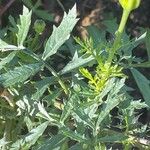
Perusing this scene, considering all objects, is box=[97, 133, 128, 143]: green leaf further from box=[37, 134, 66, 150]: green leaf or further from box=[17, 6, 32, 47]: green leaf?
box=[17, 6, 32, 47]: green leaf

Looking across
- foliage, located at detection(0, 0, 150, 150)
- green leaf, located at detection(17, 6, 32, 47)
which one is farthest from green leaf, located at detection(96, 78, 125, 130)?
green leaf, located at detection(17, 6, 32, 47)

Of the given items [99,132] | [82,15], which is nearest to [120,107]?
[99,132]

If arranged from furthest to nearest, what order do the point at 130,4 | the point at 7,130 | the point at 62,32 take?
the point at 7,130 < the point at 62,32 < the point at 130,4

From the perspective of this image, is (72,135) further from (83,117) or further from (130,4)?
(130,4)

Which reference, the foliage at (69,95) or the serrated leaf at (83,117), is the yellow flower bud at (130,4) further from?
the serrated leaf at (83,117)

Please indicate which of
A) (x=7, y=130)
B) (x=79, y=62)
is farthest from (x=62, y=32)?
(x=7, y=130)

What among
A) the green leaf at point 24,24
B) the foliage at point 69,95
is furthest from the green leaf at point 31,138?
the green leaf at point 24,24

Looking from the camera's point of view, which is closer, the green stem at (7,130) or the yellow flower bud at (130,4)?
the yellow flower bud at (130,4)

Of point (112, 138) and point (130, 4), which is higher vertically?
point (130, 4)
